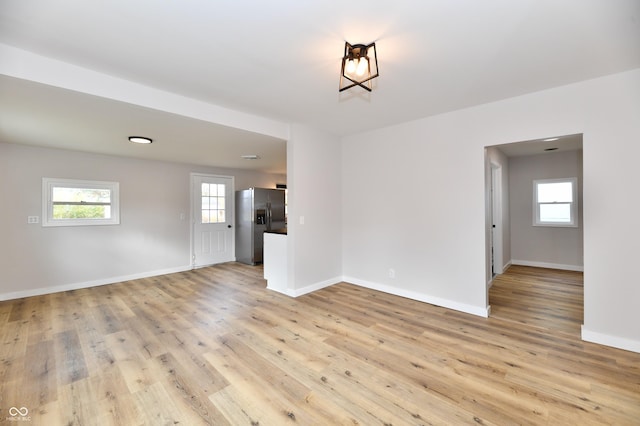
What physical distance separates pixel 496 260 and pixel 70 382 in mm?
6159

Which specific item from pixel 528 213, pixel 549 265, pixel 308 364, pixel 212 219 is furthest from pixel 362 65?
pixel 549 265

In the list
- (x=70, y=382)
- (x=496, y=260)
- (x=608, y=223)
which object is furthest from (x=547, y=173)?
(x=70, y=382)

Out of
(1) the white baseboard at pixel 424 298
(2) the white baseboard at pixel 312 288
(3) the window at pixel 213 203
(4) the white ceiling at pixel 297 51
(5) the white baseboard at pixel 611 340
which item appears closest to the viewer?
(4) the white ceiling at pixel 297 51

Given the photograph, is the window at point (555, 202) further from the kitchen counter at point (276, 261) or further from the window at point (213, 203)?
the window at point (213, 203)

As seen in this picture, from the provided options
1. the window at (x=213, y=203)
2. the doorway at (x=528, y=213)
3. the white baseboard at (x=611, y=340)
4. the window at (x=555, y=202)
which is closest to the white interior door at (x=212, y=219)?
the window at (x=213, y=203)

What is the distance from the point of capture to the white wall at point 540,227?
5383 millimetres

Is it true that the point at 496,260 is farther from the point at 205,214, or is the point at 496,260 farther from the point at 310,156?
the point at 205,214

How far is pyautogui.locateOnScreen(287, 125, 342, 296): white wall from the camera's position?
4.03 metres

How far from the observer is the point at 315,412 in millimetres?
1749

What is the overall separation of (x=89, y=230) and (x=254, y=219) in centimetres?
299

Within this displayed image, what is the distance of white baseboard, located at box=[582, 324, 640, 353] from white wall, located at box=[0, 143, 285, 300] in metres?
6.41

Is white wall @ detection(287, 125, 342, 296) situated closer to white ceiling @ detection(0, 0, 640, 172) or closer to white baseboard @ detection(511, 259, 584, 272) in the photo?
white ceiling @ detection(0, 0, 640, 172)

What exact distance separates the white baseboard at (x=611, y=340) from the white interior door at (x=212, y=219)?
6332 millimetres
